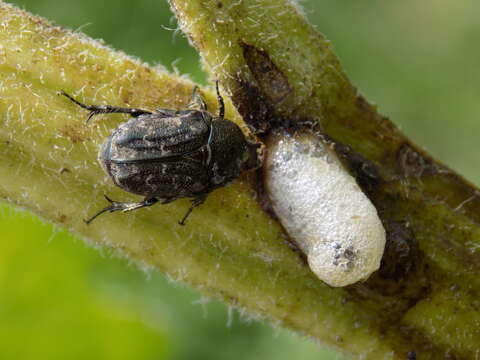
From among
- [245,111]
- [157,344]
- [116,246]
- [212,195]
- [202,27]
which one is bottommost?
[157,344]

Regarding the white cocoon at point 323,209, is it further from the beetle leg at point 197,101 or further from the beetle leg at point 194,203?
the beetle leg at point 197,101

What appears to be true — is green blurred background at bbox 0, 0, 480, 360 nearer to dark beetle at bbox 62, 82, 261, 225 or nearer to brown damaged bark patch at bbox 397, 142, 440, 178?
dark beetle at bbox 62, 82, 261, 225

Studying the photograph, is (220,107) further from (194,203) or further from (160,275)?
(160,275)

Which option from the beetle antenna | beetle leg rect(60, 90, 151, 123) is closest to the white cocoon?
the beetle antenna

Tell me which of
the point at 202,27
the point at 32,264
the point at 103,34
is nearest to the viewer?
the point at 202,27

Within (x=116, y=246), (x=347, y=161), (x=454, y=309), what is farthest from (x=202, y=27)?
(x=454, y=309)

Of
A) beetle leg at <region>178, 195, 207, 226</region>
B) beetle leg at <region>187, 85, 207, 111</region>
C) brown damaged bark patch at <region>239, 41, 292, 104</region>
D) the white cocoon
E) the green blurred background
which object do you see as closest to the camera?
the white cocoon

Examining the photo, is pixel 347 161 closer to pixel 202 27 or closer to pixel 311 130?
pixel 311 130
